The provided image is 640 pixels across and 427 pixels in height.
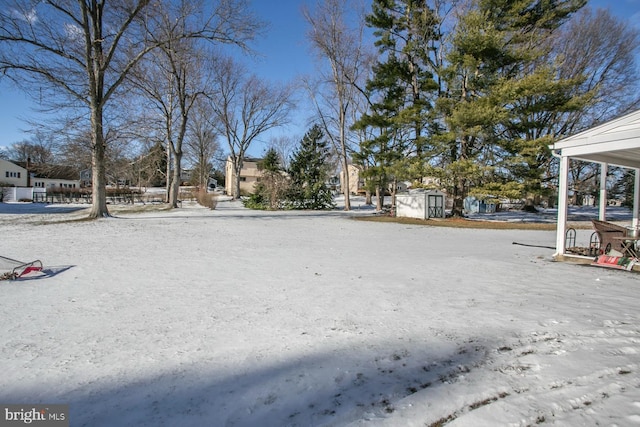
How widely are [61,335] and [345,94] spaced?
86.5 ft

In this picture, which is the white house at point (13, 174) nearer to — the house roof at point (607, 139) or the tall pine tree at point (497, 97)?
the tall pine tree at point (497, 97)

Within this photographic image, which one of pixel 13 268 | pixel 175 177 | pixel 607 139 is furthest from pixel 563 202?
pixel 175 177

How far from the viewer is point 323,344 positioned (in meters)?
3.05

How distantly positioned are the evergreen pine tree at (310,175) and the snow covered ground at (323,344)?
2123 centimetres

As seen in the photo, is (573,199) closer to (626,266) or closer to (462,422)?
(626,266)

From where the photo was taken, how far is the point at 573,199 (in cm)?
3916

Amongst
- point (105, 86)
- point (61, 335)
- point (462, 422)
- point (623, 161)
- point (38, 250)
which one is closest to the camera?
point (462, 422)

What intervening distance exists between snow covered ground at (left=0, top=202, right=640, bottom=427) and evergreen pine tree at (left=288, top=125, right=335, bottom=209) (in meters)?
21.2

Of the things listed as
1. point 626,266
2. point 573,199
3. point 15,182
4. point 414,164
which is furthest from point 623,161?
point 15,182

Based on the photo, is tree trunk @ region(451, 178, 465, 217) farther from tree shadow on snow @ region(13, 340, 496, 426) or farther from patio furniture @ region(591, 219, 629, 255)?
tree shadow on snow @ region(13, 340, 496, 426)

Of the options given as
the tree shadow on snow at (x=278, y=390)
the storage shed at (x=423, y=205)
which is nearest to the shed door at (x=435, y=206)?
the storage shed at (x=423, y=205)

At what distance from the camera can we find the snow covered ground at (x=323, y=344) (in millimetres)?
2143

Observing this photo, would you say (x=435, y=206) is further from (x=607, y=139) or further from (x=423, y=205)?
(x=607, y=139)

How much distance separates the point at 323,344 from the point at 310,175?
26346 mm
